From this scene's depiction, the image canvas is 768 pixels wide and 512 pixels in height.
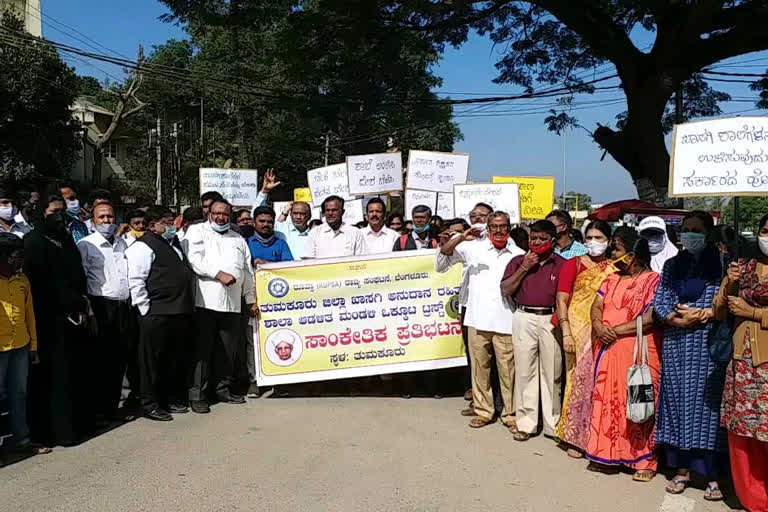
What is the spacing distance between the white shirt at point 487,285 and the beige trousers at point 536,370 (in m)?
0.17

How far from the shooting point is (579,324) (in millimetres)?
5453

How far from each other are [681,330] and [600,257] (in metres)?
1.01

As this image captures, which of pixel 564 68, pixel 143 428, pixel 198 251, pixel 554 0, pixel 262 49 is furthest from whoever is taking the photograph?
pixel 262 49

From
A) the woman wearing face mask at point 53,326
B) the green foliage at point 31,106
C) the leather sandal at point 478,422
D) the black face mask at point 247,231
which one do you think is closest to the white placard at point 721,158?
the leather sandal at point 478,422

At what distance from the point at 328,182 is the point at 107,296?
6135mm

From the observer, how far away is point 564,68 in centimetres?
1683

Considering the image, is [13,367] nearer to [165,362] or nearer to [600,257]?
[165,362]

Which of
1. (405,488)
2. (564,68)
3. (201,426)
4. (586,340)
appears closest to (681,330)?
(586,340)

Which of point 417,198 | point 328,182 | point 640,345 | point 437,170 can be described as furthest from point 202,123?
point 640,345

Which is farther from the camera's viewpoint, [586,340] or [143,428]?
[143,428]

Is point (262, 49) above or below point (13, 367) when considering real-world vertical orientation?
above

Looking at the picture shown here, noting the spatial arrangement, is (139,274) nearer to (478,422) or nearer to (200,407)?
(200,407)

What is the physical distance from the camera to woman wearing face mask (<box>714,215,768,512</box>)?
4031 millimetres

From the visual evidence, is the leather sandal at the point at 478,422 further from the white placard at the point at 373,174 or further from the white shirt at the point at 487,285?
the white placard at the point at 373,174
